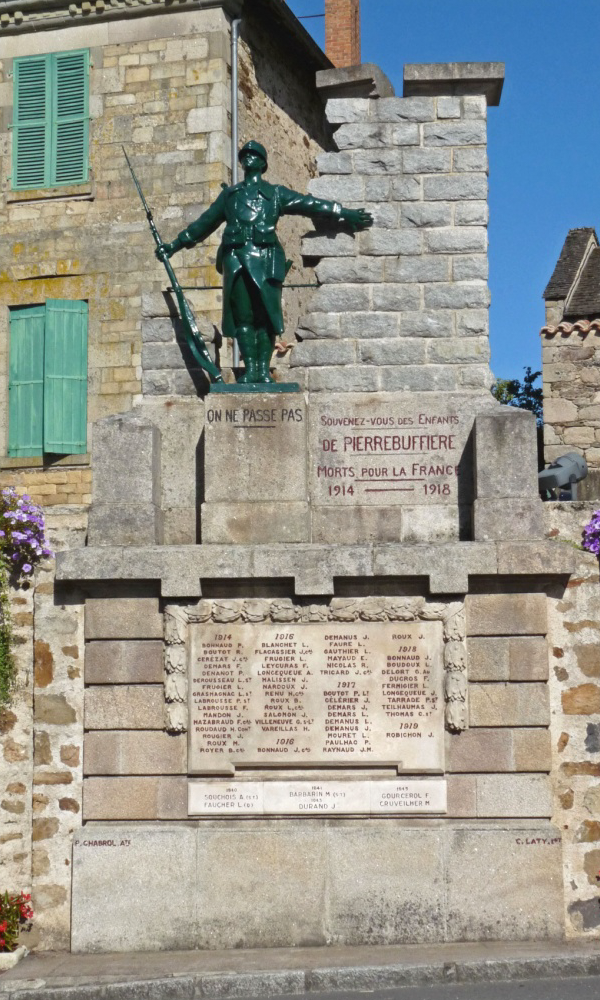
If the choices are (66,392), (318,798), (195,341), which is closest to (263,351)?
(195,341)

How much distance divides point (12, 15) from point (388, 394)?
10.3 meters

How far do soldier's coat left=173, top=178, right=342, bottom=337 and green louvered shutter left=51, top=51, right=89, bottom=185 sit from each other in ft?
24.7

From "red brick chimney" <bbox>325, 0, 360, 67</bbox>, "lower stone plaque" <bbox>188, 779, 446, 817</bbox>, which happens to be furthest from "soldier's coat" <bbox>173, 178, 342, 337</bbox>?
"red brick chimney" <bbox>325, 0, 360, 67</bbox>

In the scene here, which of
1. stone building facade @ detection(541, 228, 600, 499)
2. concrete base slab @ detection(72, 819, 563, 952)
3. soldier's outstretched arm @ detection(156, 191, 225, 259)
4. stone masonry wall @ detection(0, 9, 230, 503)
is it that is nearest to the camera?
concrete base slab @ detection(72, 819, 563, 952)

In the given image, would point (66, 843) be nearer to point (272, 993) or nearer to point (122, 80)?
point (272, 993)

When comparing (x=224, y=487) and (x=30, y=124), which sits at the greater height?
(x=30, y=124)

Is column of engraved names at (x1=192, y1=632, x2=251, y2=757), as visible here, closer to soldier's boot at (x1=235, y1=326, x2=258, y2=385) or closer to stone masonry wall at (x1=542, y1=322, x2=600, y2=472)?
soldier's boot at (x1=235, y1=326, x2=258, y2=385)

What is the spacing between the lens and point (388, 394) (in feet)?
31.9

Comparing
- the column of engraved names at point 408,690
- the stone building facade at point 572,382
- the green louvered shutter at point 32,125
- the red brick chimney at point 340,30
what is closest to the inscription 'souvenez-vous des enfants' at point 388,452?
the column of engraved names at point 408,690

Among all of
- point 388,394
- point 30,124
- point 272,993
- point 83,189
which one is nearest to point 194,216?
point 83,189

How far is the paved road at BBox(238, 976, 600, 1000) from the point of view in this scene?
806 centimetres

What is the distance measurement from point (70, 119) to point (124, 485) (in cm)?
892

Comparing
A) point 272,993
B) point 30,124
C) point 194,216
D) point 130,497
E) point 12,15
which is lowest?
point 272,993

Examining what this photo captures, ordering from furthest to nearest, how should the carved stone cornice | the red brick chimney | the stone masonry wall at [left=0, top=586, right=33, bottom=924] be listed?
the red brick chimney
the carved stone cornice
the stone masonry wall at [left=0, top=586, right=33, bottom=924]
